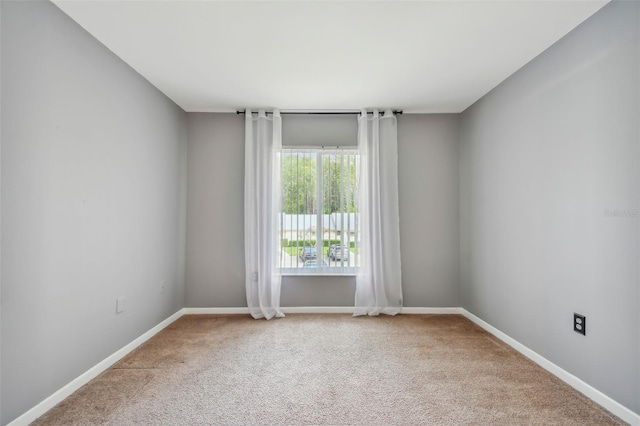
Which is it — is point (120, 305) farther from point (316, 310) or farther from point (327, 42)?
point (327, 42)

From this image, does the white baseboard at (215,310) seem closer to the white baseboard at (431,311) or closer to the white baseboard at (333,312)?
the white baseboard at (333,312)

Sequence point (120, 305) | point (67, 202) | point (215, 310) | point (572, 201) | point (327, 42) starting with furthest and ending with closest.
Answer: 1. point (215, 310)
2. point (120, 305)
3. point (327, 42)
4. point (572, 201)
5. point (67, 202)

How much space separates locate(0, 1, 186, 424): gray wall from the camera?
1622 millimetres

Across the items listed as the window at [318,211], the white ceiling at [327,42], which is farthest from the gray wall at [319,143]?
the white ceiling at [327,42]

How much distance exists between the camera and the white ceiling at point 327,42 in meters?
1.88

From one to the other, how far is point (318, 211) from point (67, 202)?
7.85 feet

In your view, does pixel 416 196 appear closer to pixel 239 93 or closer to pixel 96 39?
pixel 239 93

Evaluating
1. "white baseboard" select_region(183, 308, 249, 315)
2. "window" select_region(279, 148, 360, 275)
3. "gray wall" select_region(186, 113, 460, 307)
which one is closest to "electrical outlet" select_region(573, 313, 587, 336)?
"gray wall" select_region(186, 113, 460, 307)

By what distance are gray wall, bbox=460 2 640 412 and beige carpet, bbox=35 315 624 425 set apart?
1.00ft

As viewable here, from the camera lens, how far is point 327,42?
2.22m

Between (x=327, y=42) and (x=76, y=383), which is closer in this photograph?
(x=76, y=383)

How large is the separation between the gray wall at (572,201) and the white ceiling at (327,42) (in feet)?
0.98

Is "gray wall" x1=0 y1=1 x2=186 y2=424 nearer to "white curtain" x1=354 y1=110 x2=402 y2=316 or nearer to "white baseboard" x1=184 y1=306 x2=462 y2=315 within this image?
"white baseboard" x1=184 y1=306 x2=462 y2=315

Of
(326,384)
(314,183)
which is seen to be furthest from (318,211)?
(326,384)
